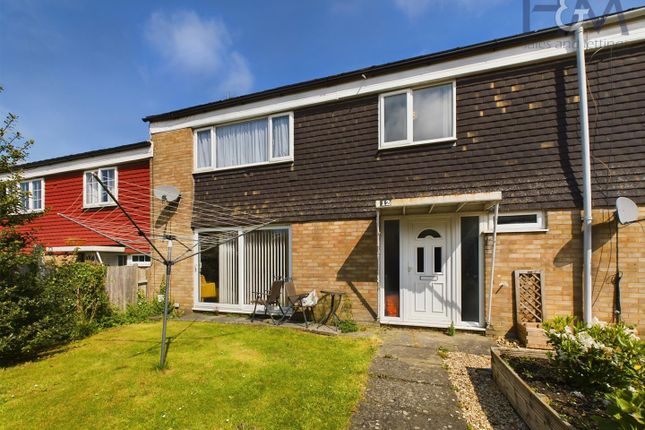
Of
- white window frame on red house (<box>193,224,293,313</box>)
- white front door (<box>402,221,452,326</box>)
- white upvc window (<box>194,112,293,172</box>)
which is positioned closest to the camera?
white front door (<box>402,221,452,326</box>)

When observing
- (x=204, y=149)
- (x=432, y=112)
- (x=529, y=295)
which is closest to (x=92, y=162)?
(x=204, y=149)

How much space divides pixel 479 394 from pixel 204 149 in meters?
8.35

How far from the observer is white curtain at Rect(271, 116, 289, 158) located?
7.90 metres

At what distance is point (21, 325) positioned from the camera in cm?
513

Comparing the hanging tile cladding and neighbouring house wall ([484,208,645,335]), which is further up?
the hanging tile cladding

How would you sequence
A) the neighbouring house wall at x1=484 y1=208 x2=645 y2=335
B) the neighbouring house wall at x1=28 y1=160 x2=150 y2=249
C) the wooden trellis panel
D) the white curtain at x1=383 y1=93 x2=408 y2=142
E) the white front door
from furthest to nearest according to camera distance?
the neighbouring house wall at x1=28 y1=160 x2=150 y2=249
the white curtain at x1=383 y1=93 x2=408 y2=142
the white front door
the wooden trellis panel
the neighbouring house wall at x1=484 y1=208 x2=645 y2=335

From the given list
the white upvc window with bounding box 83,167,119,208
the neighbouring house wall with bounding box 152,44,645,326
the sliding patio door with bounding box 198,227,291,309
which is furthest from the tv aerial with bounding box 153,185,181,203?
the white upvc window with bounding box 83,167,119,208

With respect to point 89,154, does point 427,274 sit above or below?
below

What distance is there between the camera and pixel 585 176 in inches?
214

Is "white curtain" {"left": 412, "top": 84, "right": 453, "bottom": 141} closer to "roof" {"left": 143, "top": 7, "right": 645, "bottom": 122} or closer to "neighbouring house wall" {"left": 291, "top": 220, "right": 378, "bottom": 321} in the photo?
"roof" {"left": 143, "top": 7, "right": 645, "bottom": 122}

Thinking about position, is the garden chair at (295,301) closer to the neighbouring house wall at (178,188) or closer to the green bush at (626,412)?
the neighbouring house wall at (178,188)

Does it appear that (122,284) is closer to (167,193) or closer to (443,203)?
(167,193)

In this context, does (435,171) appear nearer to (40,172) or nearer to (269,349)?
(269,349)

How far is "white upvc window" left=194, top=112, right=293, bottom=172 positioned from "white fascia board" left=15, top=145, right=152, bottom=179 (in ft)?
6.68
